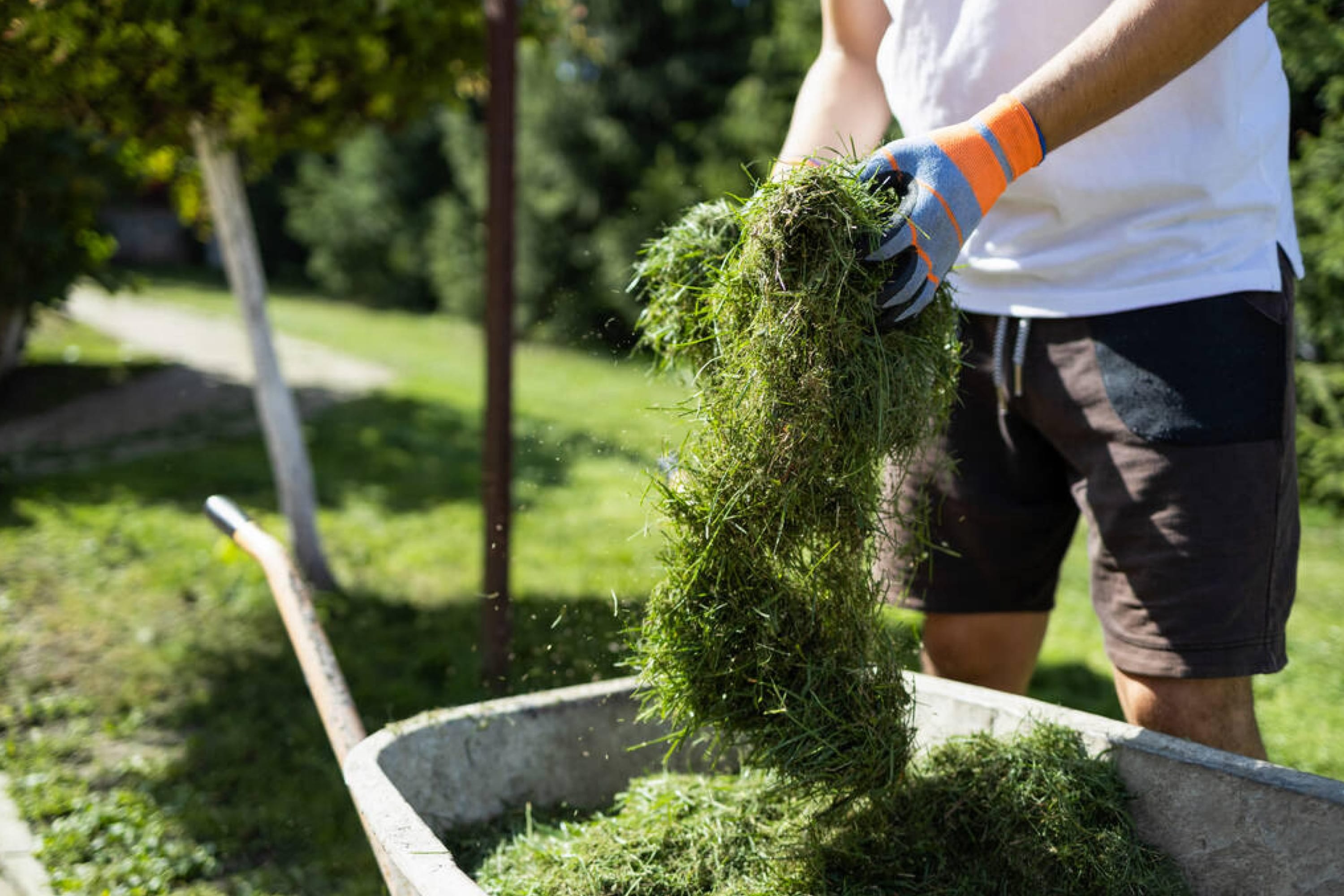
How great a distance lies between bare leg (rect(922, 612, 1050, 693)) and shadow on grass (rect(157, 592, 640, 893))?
0.55m

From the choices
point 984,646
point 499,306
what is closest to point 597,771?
point 984,646

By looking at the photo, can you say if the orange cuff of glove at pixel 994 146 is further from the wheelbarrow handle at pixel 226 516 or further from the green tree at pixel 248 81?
the green tree at pixel 248 81

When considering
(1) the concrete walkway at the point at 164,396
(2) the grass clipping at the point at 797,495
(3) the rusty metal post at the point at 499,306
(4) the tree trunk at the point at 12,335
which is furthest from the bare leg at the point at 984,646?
(4) the tree trunk at the point at 12,335

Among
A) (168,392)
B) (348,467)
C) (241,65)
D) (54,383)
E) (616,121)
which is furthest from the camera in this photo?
(616,121)

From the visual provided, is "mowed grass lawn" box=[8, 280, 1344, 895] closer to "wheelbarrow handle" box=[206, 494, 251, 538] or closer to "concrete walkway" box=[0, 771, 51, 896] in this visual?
"concrete walkway" box=[0, 771, 51, 896]

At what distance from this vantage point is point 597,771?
75.5 inches

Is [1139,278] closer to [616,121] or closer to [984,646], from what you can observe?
[984,646]

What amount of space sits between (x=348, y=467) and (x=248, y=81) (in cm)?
305


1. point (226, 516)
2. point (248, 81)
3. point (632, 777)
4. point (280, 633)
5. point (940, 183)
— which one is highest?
point (248, 81)

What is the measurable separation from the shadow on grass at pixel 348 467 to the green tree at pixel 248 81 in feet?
3.72

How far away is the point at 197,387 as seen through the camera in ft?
25.3

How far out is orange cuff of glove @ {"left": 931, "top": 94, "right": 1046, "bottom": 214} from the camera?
1383mm

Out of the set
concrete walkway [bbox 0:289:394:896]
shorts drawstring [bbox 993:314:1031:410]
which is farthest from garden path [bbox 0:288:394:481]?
shorts drawstring [bbox 993:314:1031:410]

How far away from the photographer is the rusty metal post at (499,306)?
10.2 feet
